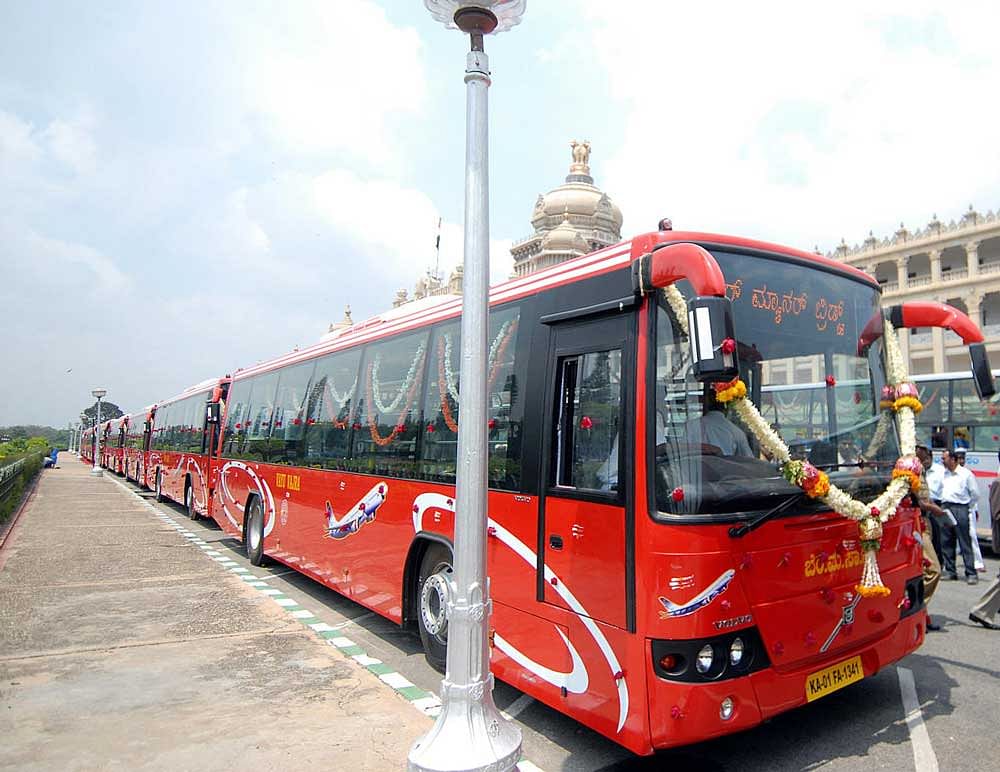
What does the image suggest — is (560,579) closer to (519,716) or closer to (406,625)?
(519,716)

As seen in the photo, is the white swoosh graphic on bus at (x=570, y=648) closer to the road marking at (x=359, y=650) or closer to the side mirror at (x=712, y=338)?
the road marking at (x=359, y=650)

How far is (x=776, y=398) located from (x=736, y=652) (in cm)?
147

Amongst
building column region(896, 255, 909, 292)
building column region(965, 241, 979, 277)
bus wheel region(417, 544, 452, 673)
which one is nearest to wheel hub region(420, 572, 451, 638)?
bus wheel region(417, 544, 452, 673)

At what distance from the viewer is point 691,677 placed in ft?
11.5

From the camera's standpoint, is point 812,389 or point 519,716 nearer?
point 812,389

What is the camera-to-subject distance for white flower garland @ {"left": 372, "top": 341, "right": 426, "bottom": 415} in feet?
20.8

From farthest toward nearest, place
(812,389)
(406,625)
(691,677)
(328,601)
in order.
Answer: (328,601) → (406,625) → (812,389) → (691,677)

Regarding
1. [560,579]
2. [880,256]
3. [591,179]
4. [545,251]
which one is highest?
[591,179]

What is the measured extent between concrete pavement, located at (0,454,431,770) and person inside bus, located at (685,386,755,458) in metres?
2.53

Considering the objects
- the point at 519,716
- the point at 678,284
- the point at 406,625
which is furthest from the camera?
the point at 406,625

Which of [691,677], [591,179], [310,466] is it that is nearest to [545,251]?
[591,179]

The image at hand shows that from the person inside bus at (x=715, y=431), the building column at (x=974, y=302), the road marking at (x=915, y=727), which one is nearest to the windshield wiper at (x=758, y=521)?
the person inside bus at (x=715, y=431)

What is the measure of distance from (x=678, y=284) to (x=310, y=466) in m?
5.86

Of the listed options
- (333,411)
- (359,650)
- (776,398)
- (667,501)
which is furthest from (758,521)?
(333,411)
